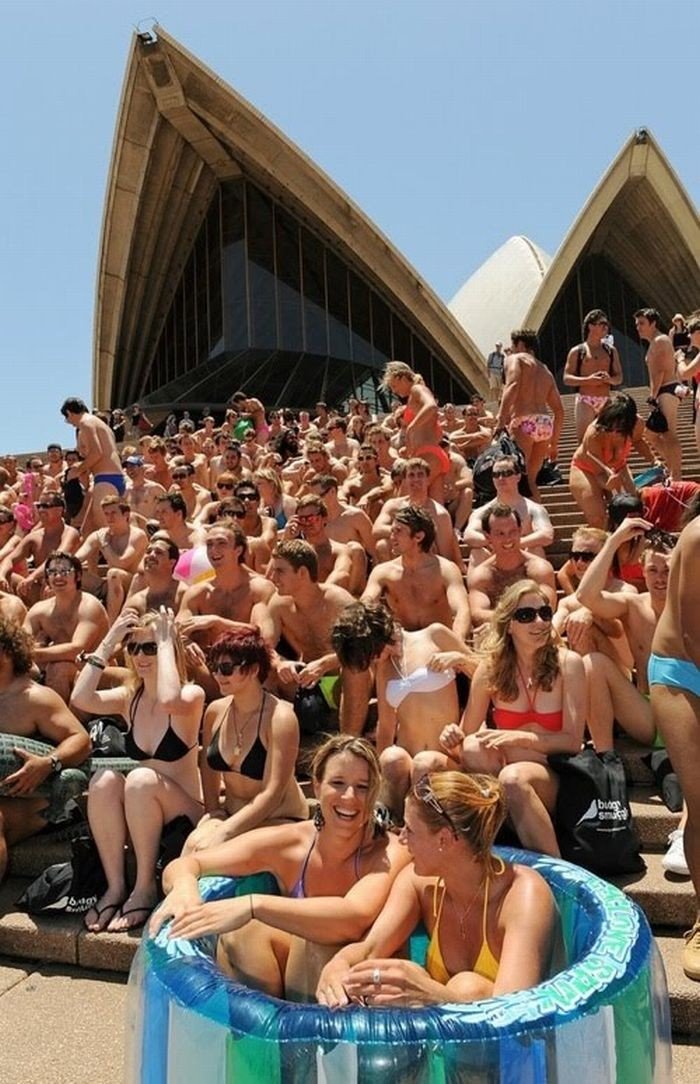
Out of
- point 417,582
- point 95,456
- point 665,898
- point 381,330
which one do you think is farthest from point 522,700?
point 381,330

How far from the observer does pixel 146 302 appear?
29.7 m

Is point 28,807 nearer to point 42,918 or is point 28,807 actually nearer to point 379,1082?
point 42,918

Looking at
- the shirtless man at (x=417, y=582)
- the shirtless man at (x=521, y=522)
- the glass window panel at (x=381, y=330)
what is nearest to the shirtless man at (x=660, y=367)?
the shirtless man at (x=521, y=522)

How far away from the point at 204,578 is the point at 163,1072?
3.58 m

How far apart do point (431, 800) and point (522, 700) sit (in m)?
1.14

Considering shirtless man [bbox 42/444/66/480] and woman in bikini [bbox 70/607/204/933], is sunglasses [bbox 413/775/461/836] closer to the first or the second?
woman in bikini [bbox 70/607/204/933]

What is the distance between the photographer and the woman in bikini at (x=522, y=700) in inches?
124

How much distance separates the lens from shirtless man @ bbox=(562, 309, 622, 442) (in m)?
7.43

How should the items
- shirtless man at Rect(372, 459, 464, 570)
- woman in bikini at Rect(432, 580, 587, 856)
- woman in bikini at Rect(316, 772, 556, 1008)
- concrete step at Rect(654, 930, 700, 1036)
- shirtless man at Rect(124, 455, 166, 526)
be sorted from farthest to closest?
shirtless man at Rect(124, 455, 166, 526), shirtless man at Rect(372, 459, 464, 570), woman in bikini at Rect(432, 580, 587, 856), concrete step at Rect(654, 930, 700, 1036), woman in bikini at Rect(316, 772, 556, 1008)

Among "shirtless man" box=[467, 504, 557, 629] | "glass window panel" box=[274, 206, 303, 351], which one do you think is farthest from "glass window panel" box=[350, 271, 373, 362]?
"shirtless man" box=[467, 504, 557, 629]

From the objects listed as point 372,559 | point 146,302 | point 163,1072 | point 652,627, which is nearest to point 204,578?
point 372,559

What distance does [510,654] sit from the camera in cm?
332

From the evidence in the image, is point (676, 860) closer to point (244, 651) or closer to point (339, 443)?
point (244, 651)

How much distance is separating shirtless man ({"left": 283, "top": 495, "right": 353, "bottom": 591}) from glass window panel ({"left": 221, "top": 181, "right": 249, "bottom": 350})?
25270 mm
